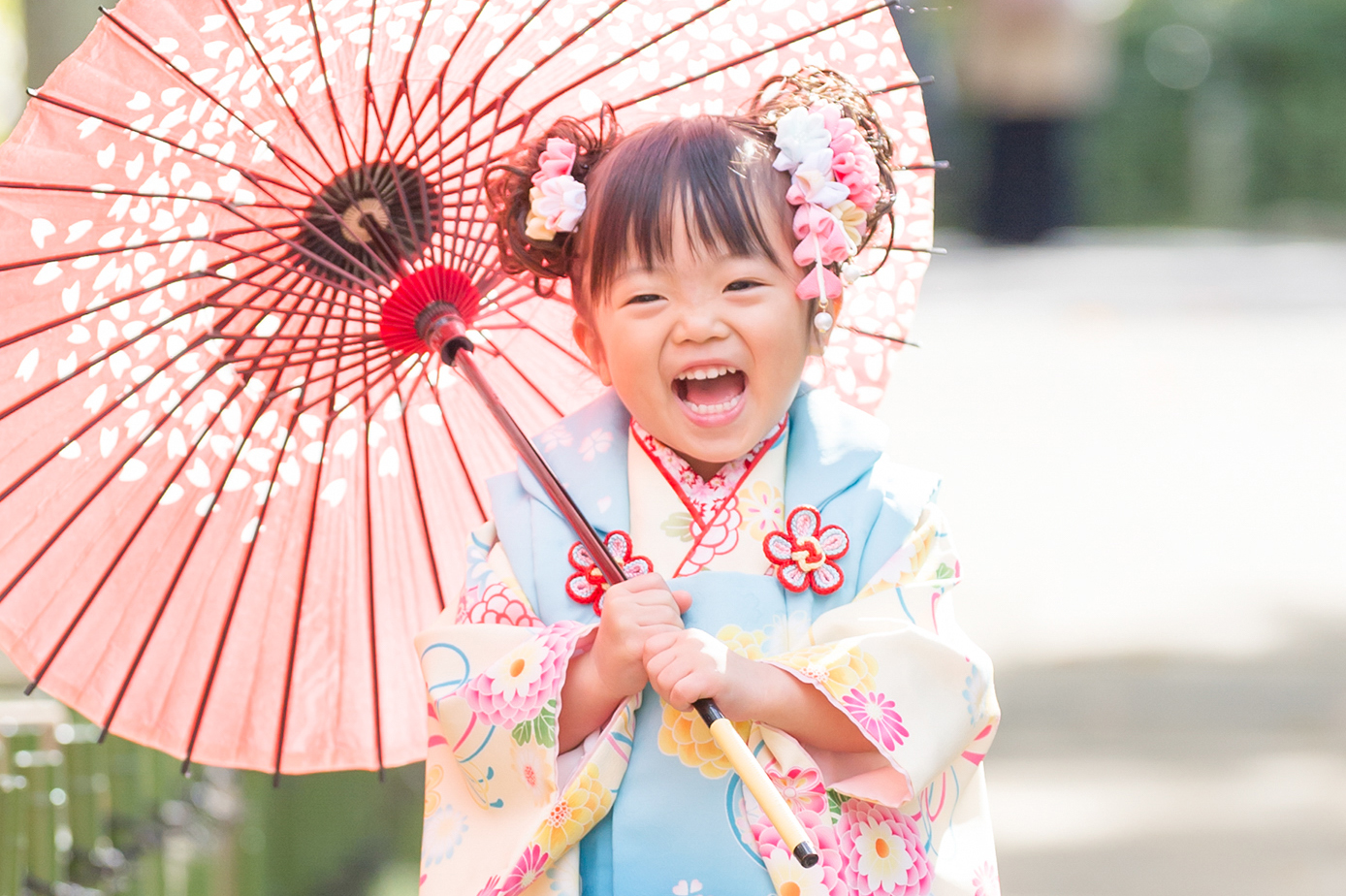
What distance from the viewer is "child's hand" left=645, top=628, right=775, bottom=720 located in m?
1.99

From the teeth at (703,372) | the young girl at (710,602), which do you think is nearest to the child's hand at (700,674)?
the young girl at (710,602)

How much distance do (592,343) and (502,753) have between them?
1.85ft

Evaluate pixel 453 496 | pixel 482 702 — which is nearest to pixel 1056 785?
pixel 453 496

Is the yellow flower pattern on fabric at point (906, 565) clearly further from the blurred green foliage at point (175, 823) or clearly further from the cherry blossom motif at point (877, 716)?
the blurred green foliage at point (175, 823)

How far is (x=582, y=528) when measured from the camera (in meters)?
2.17

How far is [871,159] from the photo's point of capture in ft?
7.36

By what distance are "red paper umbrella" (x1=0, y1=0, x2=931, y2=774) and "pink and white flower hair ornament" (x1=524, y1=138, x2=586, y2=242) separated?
0.60 feet

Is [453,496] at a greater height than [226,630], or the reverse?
[453,496]

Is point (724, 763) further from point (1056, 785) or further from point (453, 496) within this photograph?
point (1056, 785)

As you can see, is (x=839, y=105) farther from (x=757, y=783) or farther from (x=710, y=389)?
(x=757, y=783)

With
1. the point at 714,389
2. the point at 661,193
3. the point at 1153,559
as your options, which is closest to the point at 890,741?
the point at 714,389

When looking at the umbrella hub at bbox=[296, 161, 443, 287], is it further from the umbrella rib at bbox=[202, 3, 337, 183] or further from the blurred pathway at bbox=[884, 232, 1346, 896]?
the blurred pathway at bbox=[884, 232, 1346, 896]

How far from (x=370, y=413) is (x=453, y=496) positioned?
191 millimetres

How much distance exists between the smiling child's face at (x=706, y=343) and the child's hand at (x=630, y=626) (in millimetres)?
209
